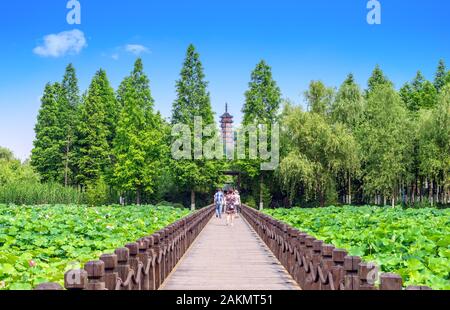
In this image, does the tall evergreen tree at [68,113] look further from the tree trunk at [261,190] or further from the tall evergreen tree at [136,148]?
the tree trunk at [261,190]

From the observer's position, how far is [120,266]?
18.1ft

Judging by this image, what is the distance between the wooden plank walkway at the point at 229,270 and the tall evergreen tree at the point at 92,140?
3484 centimetres

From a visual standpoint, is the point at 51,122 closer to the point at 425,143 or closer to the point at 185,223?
the point at 425,143

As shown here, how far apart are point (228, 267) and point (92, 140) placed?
3991 centimetres

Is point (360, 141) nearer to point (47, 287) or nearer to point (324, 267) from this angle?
point (324, 267)

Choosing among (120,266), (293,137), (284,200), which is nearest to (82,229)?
(120,266)

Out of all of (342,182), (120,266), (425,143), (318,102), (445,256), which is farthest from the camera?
(342,182)

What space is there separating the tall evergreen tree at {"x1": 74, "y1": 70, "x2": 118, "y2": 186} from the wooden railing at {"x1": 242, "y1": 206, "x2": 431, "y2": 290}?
39103 millimetres

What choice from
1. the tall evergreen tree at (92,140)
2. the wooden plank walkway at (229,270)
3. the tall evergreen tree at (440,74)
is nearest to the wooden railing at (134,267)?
the wooden plank walkway at (229,270)

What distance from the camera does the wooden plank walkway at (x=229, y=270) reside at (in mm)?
7727

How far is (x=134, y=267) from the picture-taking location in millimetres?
6168

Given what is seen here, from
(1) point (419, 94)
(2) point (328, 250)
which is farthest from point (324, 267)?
(1) point (419, 94)
